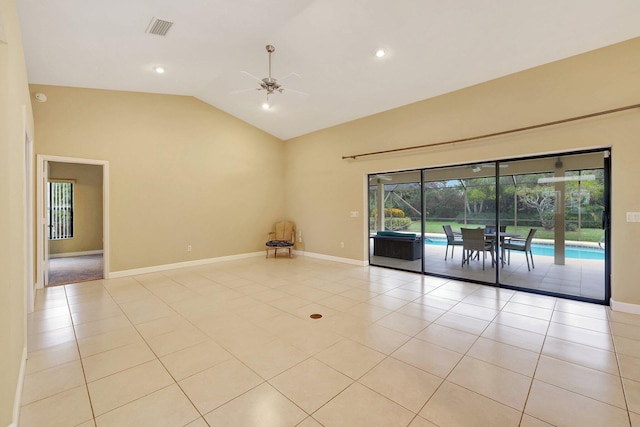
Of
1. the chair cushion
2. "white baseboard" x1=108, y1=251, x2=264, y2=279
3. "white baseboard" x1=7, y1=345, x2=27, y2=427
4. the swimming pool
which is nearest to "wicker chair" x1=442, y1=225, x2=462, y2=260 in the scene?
the swimming pool

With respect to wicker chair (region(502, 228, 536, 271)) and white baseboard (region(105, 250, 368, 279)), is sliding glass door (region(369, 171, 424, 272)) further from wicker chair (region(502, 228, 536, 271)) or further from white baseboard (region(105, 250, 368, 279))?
wicker chair (region(502, 228, 536, 271))

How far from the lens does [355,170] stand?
6312mm

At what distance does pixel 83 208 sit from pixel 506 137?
34.7 feet

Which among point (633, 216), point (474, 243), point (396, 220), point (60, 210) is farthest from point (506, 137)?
point (60, 210)

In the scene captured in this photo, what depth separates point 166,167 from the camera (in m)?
5.89

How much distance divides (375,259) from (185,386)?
4.95m

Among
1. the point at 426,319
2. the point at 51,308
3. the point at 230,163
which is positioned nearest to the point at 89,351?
the point at 51,308

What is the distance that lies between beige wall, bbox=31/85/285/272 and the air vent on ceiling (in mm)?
2332

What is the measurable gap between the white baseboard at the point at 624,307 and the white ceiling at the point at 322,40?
327 cm

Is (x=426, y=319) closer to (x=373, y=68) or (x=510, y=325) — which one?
(x=510, y=325)

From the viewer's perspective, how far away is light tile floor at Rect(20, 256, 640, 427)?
1.85 meters

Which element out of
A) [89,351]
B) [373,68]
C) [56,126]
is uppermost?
[373,68]

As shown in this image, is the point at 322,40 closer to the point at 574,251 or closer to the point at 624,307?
the point at 574,251

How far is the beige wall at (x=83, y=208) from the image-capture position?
25.8 ft
